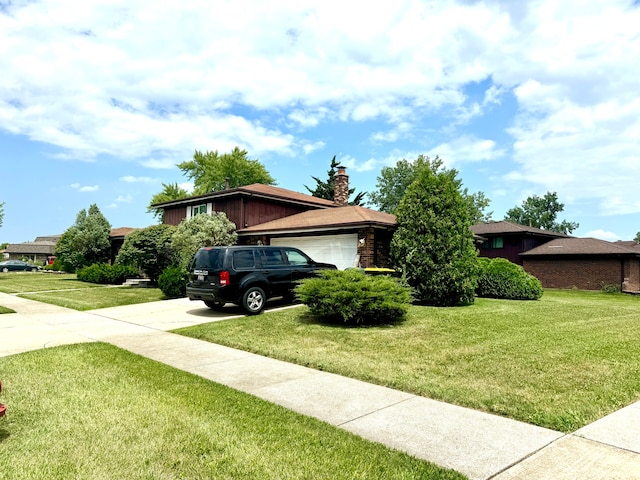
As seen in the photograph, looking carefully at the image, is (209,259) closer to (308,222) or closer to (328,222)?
(328,222)

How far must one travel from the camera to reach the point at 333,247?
677 inches

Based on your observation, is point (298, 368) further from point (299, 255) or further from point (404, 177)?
point (404, 177)

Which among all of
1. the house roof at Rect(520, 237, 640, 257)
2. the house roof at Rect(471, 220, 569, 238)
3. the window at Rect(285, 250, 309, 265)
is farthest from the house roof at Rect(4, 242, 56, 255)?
the house roof at Rect(520, 237, 640, 257)

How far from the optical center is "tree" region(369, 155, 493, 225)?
172 feet

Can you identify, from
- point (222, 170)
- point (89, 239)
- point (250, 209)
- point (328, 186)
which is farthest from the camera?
point (222, 170)

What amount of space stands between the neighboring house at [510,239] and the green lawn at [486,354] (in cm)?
2163

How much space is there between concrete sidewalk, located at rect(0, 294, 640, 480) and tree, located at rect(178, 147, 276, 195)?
1817 inches

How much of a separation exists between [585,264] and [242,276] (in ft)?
85.5

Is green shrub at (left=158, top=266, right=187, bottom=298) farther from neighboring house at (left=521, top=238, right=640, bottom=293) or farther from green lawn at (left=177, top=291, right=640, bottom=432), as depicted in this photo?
neighboring house at (left=521, top=238, right=640, bottom=293)

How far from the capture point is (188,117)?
72.5ft

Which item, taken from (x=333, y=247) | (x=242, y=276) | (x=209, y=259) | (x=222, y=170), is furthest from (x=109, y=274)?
(x=222, y=170)

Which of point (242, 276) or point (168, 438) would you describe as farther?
Result: point (242, 276)

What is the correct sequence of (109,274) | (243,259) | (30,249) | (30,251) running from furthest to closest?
1. (30,249)
2. (30,251)
3. (109,274)
4. (243,259)

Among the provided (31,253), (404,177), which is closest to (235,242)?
(404,177)
